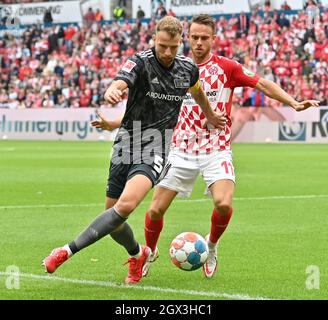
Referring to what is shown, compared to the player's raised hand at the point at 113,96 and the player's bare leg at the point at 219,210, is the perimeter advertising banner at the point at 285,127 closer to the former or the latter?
the player's bare leg at the point at 219,210

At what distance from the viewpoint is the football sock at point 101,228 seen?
290 inches

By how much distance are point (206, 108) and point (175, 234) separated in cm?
308

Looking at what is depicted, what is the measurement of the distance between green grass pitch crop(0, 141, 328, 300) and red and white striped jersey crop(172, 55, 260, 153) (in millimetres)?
1219

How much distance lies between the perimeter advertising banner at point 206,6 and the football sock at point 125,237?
3345 cm

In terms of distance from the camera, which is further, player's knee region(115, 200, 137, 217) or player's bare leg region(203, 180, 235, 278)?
player's bare leg region(203, 180, 235, 278)

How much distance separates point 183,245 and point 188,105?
5.09 ft

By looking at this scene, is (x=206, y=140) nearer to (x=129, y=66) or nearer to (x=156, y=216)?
(x=156, y=216)

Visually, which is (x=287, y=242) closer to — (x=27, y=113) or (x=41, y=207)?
(x=41, y=207)

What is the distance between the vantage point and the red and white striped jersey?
29.3ft

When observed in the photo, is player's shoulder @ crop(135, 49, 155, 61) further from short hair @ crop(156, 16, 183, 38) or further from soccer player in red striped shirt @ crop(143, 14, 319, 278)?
soccer player in red striped shirt @ crop(143, 14, 319, 278)

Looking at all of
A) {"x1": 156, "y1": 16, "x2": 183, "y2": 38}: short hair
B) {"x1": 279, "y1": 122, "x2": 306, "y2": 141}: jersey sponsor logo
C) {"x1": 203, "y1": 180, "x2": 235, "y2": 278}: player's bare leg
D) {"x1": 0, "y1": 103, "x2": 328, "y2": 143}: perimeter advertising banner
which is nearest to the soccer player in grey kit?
{"x1": 156, "y1": 16, "x2": 183, "y2": 38}: short hair

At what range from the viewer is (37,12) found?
161 feet

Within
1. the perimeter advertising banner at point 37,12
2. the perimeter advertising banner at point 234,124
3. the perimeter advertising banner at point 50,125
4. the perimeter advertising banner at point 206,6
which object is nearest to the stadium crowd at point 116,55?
the perimeter advertising banner at point 206,6

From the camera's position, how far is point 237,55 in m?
38.2
